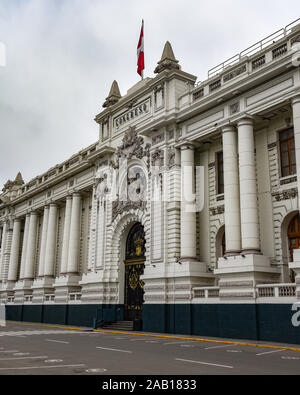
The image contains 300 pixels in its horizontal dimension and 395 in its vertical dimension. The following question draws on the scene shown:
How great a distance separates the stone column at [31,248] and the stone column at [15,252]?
4.40 meters

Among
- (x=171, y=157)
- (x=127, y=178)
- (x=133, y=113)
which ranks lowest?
A: (x=127, y=178)

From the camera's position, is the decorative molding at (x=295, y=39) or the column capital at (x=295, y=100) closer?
the column capital at (x=295, y=100)

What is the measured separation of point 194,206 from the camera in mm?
25422

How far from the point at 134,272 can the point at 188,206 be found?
24.0 ft

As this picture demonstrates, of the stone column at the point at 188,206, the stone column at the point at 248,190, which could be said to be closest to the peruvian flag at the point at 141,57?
the stone column at the point at 188,206

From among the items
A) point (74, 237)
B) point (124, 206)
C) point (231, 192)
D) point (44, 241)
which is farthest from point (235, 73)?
point (44, 241)

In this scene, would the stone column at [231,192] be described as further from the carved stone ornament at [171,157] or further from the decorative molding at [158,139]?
the decorative molding at [158,139]

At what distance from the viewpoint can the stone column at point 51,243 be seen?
133ft

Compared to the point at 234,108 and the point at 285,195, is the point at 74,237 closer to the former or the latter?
the point at 234,108

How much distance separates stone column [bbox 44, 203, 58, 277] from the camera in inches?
1591

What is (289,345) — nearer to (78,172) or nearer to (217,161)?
(217,161)

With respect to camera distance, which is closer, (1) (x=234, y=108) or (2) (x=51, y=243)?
(1) (x=234, y=108)

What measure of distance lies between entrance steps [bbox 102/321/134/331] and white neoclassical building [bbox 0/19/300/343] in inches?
12.7
